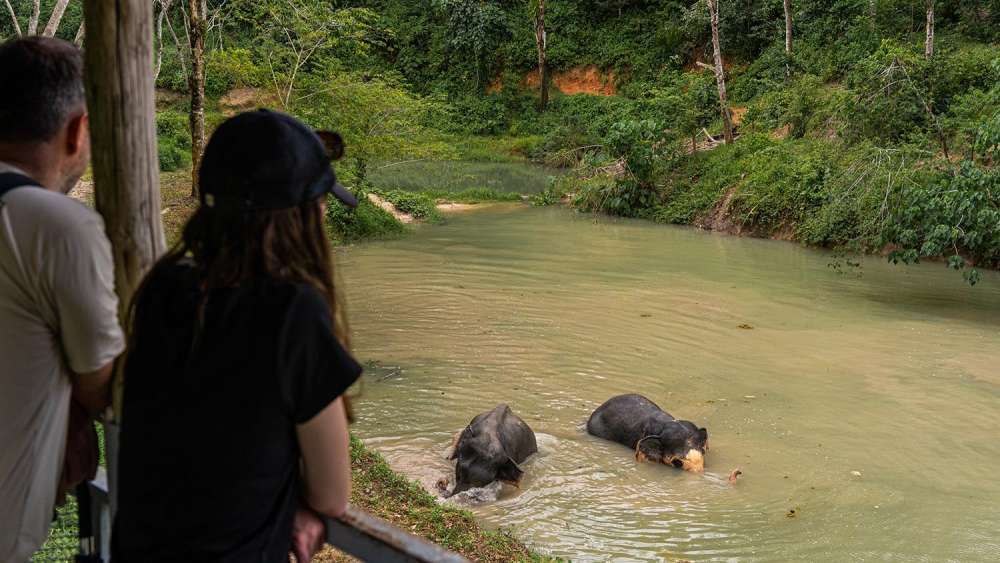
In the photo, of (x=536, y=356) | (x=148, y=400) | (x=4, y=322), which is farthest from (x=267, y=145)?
(x=536, y=356)

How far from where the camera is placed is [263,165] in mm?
1666

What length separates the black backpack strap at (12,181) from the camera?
76.3 inches

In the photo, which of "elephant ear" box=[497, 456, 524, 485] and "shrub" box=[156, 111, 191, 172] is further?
"shrub" box=[156, 111, 191, 172]

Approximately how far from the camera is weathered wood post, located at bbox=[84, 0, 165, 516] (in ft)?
7.43

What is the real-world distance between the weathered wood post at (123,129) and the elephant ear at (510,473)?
5109 mm

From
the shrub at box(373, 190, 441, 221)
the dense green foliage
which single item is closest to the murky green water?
the dense green foliage

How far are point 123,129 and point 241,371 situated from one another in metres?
0.99

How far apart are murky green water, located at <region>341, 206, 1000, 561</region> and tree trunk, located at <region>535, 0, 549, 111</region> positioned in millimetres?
21583

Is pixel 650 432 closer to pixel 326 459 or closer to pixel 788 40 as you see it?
pixel 326 459

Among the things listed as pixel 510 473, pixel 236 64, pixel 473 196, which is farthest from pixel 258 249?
pixel 473 196

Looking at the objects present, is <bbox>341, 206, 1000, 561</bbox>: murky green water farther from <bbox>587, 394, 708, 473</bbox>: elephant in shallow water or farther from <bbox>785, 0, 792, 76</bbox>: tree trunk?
<bbox>785, 0, 792, 76</bbox>: tree trunk

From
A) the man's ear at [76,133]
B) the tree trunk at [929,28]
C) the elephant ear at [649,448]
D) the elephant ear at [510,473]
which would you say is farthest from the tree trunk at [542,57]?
the man's ear at [76,133]

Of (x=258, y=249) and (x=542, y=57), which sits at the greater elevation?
(x=542, y=57)

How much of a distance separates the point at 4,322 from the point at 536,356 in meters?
8.90
